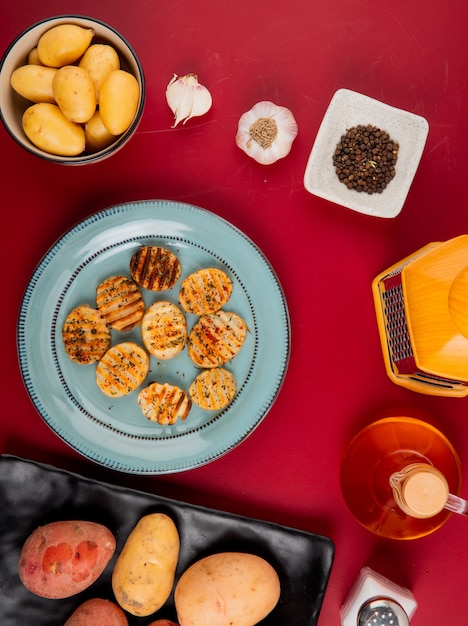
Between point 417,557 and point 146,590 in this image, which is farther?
point 417,557

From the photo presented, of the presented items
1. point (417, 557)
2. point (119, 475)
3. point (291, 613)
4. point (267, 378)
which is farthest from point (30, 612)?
point (417, 557)

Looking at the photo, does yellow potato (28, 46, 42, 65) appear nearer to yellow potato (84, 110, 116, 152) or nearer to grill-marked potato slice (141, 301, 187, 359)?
yellow potato (84, 110, 116, 152)

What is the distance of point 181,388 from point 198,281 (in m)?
0.20

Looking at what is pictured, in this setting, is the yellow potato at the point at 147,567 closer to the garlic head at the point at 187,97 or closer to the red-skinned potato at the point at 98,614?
the red-skinned potato at the point at 98,614

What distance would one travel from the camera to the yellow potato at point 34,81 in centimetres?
89

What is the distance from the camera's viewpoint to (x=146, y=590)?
0.96m

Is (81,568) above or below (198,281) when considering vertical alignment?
below

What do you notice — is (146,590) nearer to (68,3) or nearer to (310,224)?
(310,224)

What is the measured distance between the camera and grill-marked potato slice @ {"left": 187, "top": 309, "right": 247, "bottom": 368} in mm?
1005

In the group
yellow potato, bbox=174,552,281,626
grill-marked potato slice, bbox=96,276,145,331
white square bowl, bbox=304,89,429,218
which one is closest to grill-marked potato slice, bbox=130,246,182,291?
grill-marked potato slice, bbox=96,276,145,331

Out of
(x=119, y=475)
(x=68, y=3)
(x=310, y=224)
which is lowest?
(x=119, y=475)

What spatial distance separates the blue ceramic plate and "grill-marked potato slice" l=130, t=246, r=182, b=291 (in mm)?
24

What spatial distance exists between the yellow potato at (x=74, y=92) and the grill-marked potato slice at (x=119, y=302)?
0.28 m

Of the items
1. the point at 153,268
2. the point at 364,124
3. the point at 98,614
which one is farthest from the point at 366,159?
the point at 98,614
